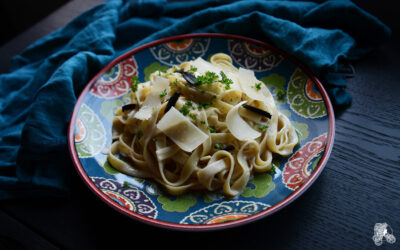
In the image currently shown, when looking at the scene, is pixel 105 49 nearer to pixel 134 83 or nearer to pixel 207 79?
pixel 134 83

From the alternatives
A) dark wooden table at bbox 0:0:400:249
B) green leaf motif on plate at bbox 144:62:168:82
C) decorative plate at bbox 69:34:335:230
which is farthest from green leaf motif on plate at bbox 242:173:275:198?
green leaf motif on plate at bbox 144:62:168:82

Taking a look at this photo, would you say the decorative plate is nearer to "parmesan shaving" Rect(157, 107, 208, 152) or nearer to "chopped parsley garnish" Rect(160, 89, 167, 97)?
"parmesan shaving" Rect(157, 107, 208, 152)

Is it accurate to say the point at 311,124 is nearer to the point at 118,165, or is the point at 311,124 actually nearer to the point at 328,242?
the point at 328,242

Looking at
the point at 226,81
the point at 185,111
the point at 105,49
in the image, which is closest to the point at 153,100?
the point at 185,111

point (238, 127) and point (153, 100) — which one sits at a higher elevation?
point (238, 127)

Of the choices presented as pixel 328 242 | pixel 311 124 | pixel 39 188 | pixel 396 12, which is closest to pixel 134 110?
pixel 39 188

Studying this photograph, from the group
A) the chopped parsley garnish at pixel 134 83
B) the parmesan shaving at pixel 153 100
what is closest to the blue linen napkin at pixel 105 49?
the chopped parsley garnish at pixel 134 83
